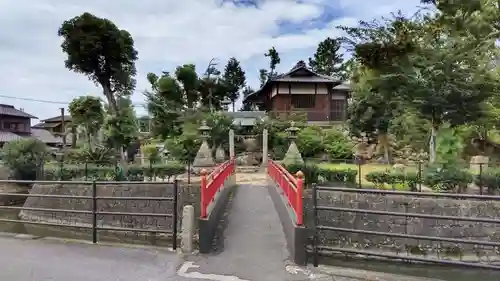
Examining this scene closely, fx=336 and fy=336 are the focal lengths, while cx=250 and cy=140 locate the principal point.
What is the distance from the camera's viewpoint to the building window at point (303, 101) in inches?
1054

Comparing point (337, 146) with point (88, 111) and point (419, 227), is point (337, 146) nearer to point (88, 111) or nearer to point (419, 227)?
point (419, 227)

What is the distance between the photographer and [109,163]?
56.3 ft

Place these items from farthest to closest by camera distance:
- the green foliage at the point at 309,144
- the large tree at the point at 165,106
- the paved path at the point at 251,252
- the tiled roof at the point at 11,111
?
the tiled roof at the point at 11,111
the large tree at the point at 165,106
the green foliage at the point at 309,144
the paved path at the point at 251,252

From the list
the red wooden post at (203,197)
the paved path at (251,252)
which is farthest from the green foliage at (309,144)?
the red wooden post at (203,197)

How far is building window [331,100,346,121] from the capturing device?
27.1 metres

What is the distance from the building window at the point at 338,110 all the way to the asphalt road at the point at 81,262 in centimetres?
2351

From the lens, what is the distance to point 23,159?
54.5 ft

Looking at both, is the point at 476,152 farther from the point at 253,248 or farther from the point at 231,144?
the point at 253,248

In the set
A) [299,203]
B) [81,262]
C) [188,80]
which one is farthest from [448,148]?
[188,80]

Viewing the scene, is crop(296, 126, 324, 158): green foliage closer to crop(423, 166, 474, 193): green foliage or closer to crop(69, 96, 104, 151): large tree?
crop(423, 166, 474, 193): green foliage

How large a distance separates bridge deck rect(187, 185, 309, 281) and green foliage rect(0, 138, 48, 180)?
1277 centimetres

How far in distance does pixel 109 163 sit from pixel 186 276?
14329 millimetres

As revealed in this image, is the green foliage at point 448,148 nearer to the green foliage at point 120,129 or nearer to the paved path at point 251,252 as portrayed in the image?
the paved path at point 251,252

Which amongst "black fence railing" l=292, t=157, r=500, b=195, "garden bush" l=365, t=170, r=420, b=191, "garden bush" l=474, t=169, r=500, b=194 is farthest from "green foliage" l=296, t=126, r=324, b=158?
"garden bush" l=474, t=169, r=500, b=194
